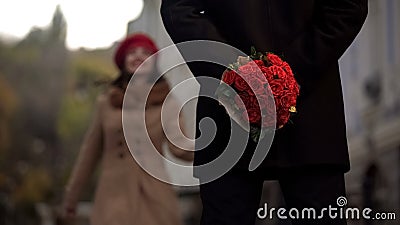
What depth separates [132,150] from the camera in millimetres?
3584

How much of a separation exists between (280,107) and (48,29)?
16.1 feet

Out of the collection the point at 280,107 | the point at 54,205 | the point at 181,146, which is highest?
the point at 280,107

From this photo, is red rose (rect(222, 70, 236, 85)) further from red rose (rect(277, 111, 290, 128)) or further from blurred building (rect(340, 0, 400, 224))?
blurred building (rect(340, 0, 400, 224))

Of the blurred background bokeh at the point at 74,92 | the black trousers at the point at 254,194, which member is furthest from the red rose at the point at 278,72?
the blurred background bokeh at the point at 74,92

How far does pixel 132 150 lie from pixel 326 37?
164 centimetres

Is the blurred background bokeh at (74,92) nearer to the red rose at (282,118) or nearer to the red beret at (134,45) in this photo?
the red beret at (134,45)

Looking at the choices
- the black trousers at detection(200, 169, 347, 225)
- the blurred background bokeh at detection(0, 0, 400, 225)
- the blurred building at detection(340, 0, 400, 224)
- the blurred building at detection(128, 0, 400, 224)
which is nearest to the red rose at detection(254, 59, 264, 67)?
the black trousers at detection(200, 169, 347, 225)

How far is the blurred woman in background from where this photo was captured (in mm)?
3566

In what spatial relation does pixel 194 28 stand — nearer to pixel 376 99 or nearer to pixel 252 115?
pixel 252 115

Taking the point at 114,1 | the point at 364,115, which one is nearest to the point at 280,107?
the point at 114,1

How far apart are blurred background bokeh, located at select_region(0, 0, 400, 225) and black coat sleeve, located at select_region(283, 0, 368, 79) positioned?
242cm

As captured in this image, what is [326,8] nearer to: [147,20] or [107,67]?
[147,20]

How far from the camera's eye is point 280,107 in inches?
78.4

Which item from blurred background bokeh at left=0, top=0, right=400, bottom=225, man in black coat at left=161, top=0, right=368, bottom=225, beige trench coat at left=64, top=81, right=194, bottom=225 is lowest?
blurred background bokeh at left=0, top=0, right=400, bottom=225
